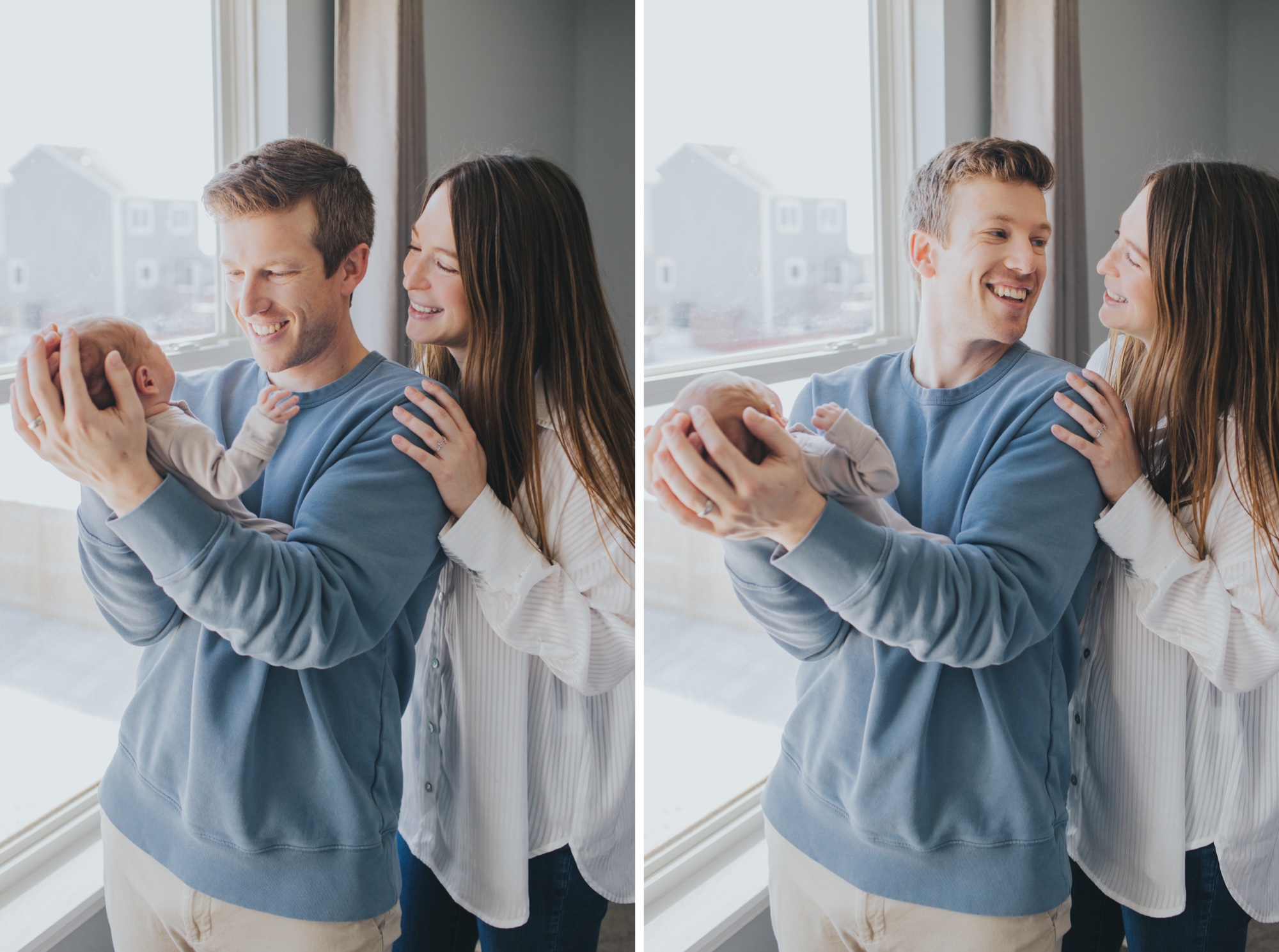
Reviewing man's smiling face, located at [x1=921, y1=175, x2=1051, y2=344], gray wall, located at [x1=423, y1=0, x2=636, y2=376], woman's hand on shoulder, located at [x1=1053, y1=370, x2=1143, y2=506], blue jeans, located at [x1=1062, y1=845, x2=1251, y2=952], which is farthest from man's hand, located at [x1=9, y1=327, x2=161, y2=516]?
blue jeans, located at [x1=1062, y1=845, x2=1251, y2=952]

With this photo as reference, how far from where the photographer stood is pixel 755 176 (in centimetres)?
145

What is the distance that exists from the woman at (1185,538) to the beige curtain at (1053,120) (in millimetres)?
48

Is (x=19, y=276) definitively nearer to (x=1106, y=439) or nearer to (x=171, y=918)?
(x=171, y=918)

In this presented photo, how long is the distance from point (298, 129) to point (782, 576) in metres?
0.86

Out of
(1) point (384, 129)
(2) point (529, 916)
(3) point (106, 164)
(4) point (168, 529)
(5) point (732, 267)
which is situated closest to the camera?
(4) point (168, 529)

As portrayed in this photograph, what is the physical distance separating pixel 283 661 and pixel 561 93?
36.0 inches

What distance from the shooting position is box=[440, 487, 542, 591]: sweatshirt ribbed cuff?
1399 mm

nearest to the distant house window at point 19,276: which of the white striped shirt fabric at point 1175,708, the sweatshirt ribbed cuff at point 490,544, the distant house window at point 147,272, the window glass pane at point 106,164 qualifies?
the window glass pane at point 106,164

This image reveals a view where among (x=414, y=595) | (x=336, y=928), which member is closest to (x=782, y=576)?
(x=414, y=595)

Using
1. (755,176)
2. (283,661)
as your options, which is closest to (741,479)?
(755,176)

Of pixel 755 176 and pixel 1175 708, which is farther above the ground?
pixel 755 176

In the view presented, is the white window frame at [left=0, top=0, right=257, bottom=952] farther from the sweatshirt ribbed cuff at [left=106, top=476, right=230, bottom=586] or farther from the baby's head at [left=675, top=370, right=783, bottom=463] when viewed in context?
the baby's head at [left=675, top=370, right=783, bottom=463]

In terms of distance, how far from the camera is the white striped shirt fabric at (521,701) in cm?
145

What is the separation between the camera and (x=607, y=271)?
154 cm
